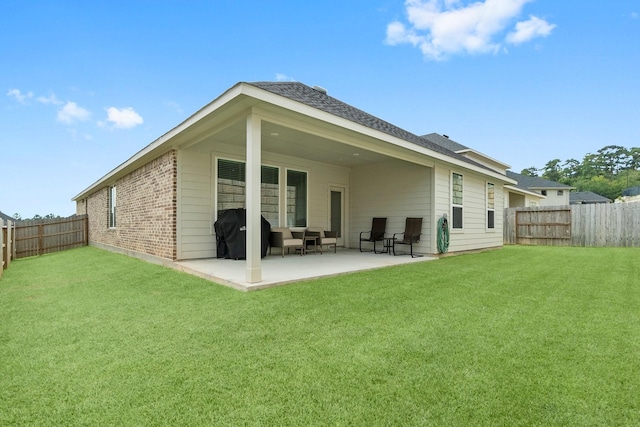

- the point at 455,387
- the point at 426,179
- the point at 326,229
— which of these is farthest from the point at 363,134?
the point at 455,387

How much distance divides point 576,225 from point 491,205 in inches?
174

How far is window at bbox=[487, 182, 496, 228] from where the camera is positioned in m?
11.0

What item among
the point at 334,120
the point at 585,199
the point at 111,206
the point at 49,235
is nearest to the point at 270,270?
the point at 334,120

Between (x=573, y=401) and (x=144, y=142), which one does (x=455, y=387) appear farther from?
(x=144, y=142)

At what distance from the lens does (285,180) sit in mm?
8477

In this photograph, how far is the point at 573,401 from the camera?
1.79 m

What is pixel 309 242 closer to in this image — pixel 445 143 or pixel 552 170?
pixel 445 143

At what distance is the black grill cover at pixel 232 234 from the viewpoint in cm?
691

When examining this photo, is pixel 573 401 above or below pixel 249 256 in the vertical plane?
below

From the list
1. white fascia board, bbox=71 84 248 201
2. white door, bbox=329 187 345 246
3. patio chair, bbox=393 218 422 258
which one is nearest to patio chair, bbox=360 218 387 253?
patio chair, bbox=393 218 422 258

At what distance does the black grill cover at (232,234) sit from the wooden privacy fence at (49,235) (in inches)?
325

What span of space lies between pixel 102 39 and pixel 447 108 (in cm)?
1465

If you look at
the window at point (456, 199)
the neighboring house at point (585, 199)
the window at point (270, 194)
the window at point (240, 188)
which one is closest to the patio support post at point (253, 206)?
the window at point (240, 188)

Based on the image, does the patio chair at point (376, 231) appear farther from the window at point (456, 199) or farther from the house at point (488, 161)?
the house at point (488, 161)
